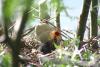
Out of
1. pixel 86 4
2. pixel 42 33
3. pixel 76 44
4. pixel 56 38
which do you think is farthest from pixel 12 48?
pixel 42 33

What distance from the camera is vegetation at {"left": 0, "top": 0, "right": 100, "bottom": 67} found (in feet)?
1.57

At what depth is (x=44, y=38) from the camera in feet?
5.90

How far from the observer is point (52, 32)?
1.68 meters

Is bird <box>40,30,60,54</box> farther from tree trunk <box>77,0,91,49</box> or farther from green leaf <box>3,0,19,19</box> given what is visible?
green leaf <box>3,0,19,19</box>

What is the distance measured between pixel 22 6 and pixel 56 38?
1200mm

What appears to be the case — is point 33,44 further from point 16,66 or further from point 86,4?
point 16,66

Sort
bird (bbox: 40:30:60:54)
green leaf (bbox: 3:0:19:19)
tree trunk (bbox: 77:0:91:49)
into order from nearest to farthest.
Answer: green leaf (bbox: 3:0:19:19), tree trunk (bbox: 77:0:91:49), bird (bbox: 40:30:60:54)

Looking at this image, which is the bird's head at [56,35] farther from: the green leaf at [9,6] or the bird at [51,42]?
the green leaf at [9,6]

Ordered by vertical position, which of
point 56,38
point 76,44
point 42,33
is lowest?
point 76,44

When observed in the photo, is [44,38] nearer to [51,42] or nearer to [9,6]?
[51,42]

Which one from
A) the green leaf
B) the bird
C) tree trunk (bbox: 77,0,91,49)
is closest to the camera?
the green leaf

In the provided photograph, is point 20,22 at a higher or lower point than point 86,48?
lower

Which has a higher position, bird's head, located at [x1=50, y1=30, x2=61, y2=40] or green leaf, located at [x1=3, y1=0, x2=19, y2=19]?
bird's head, located at [x1=50, y1=30, x2=61, y2=40]

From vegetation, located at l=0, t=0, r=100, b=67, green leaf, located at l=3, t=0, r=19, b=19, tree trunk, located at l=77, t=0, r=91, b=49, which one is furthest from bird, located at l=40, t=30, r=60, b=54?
green leaf, located at l=3, t=0, r=19, b=19
